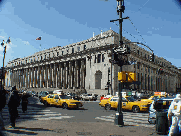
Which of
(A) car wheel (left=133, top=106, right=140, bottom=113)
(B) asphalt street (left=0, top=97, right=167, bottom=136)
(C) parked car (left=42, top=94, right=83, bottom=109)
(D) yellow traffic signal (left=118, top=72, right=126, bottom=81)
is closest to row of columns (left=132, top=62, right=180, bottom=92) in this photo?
(A) car wheel (left=133, top=106, right=140, bottom=113)

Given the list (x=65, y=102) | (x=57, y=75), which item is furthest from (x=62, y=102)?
(x=57, y=75)

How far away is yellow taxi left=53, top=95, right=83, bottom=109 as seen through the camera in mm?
20156

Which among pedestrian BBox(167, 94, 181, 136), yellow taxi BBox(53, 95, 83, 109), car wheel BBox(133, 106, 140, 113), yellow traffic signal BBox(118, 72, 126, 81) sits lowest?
car wheel BBox(133, 106, 140, 113)

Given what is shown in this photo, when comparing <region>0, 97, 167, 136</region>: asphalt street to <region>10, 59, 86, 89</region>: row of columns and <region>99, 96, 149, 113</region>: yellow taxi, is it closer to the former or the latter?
<region>99, 96, 149, 113</region>: yellow taxi

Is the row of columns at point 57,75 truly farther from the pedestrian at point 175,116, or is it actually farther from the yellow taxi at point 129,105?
the pedestrian at point 175,116

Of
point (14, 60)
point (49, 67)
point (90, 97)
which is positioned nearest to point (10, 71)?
point (14, 60)

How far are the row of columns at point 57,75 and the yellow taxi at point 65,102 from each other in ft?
155

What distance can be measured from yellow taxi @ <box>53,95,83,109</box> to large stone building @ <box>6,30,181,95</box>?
30.4 metres

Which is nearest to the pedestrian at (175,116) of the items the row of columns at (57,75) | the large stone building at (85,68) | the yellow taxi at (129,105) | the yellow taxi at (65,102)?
the yellow taxi at (129,105)

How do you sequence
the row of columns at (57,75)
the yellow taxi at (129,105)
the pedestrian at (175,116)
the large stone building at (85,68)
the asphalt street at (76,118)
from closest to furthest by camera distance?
the pedestrian at (175,116) < the asphalt street at (76,118) < the yellow taxi at (129,105) < the large stone building at (85,68) < the row of columns at (57,75)

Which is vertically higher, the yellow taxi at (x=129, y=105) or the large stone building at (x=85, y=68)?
the large stone building at (x=85, y=68)

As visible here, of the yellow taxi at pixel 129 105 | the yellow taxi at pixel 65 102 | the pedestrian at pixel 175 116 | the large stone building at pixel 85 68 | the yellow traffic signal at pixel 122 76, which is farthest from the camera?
the large stone building at pixel 85 68

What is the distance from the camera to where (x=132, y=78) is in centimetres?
1127

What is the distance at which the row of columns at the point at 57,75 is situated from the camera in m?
73.8
